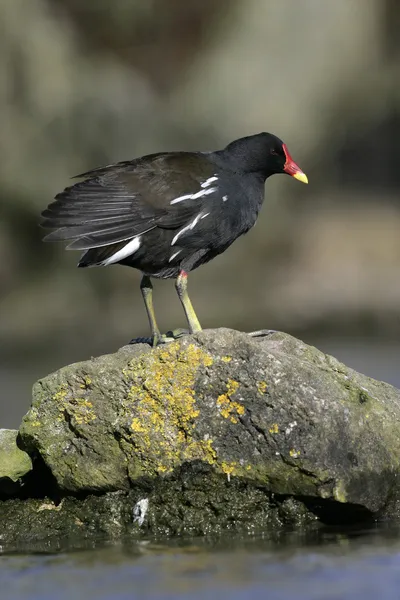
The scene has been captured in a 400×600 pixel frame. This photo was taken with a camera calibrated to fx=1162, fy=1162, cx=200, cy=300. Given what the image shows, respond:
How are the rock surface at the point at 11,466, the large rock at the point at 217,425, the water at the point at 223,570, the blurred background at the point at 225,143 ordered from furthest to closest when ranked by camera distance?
the blurred background at the point at 225,143 < the rock surface at the point at 11,466 < the large rock at the point at 217,425 < the water at the point at 223,570

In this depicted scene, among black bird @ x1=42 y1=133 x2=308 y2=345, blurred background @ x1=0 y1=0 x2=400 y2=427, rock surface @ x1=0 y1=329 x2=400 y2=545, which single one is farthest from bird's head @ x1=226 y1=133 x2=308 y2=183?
blurred background @ x1=0 y1=0 x2=400 y2=427

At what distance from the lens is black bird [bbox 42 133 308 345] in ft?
25.3

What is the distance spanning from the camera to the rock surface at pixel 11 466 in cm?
693

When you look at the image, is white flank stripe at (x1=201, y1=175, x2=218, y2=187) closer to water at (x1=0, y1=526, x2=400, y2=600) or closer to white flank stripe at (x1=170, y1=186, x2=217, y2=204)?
white flank stripe at (x1=170, y1=186, x2=217, y2=204)

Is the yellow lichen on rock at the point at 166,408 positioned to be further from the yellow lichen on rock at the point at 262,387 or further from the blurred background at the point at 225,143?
the blurred background at the point at 225,143

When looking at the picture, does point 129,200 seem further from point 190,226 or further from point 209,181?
point 209,181

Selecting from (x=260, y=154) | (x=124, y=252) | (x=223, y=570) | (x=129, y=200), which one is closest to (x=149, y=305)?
(x=124, y=252)

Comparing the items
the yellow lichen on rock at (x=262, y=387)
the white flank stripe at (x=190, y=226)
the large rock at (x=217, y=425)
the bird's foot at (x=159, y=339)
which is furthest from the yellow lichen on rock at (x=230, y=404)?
the white flank stripe at (x=190, y=226)

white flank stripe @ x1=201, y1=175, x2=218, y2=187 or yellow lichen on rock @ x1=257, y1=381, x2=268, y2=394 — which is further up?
white flank stripe @ x1=201, y1=175, x2=218, y2=187

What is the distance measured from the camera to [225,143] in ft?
64.5

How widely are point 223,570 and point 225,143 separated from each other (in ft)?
47.2

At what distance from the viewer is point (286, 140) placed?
21.4 meters

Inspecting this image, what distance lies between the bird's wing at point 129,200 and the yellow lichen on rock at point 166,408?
4.28 ft

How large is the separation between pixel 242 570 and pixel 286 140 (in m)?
16.1
